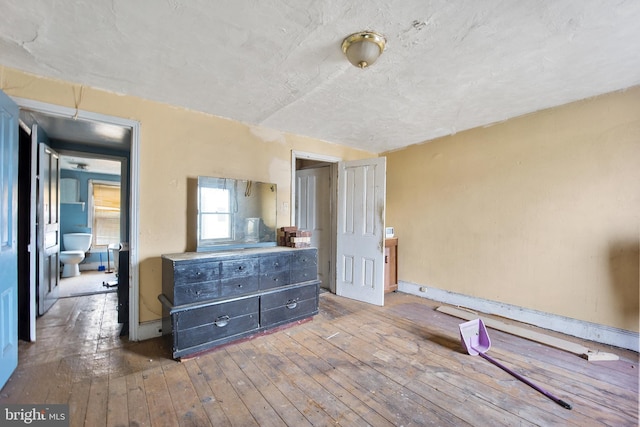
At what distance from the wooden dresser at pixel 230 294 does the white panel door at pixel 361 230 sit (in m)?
0.94

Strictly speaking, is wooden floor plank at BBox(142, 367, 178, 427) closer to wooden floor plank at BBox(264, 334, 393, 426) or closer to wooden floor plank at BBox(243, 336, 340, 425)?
wooden floor plank at BBox(243, 336, 340, 425)

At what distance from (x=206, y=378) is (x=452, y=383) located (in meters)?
1.82

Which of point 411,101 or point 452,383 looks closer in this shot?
point 452,383

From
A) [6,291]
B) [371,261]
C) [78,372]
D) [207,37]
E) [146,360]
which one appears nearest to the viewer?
[207,37]

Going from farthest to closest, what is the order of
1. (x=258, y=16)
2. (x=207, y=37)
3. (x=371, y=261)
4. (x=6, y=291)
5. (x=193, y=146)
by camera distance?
(x=371, y=261)
(x=193, y=146)
(x=6, y=291)
(x=207, y=37)
(x=258, y=16)

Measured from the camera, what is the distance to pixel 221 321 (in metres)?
2.42

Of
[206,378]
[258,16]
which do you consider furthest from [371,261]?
[258,16]

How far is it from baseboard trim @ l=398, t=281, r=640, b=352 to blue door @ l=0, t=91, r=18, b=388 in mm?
4322

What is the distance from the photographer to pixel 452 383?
1951mm

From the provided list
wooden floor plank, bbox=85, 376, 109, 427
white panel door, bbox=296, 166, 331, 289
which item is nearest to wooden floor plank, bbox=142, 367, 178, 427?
wooden floor plank, bbox=85, 376, 109, 427

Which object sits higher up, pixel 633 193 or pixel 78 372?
pixel 633 193

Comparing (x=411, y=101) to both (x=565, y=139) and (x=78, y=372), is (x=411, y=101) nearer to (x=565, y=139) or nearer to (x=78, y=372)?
(x=565, y=139)

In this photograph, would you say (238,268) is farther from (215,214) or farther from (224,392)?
(224,392)

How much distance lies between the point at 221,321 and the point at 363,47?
2.46 m
